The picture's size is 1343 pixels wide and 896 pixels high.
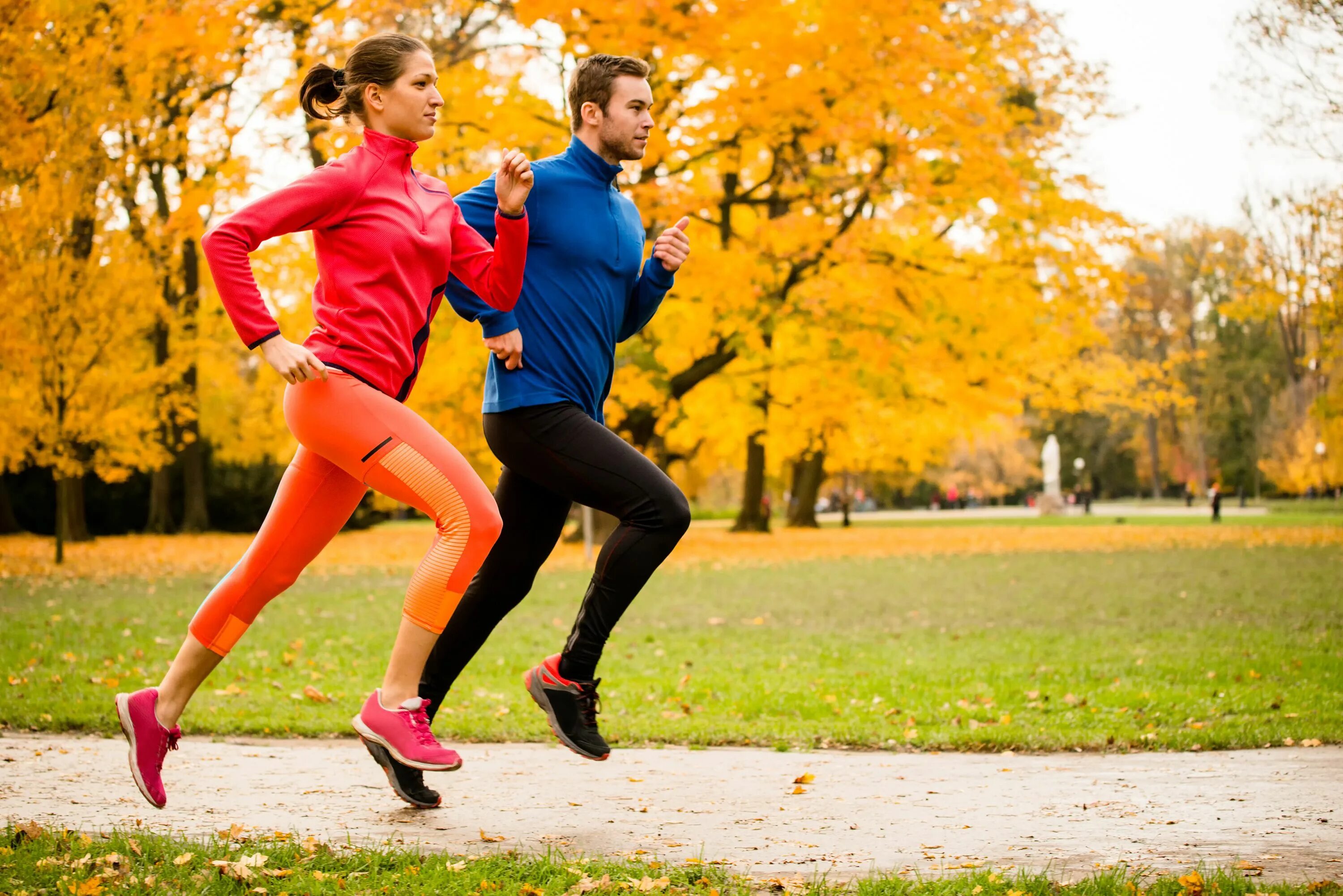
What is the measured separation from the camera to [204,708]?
19.3 ft

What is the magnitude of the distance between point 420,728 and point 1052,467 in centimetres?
4821

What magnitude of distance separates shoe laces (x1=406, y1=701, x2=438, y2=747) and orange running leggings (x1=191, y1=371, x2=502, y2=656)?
249 millimetres

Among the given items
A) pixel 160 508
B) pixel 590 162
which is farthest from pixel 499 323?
pixel 160 508

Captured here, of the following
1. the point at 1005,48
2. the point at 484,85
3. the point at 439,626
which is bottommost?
the point at 439,626

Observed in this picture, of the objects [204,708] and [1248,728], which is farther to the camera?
[204,708]

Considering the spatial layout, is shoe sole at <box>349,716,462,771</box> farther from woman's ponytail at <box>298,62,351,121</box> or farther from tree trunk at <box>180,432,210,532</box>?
tree trunk at <box>180,432,210,532</box>

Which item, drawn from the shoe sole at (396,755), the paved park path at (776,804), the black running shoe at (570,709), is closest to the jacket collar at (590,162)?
the black running shoe at (570,709)

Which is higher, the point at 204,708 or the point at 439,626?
the point at 439,626

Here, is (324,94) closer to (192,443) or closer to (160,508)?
(192,443)

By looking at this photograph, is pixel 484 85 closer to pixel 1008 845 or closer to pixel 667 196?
pixel 667 196

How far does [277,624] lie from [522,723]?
5.24 m

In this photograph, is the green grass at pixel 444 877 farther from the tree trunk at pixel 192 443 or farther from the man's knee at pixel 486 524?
the tree trunk at pixel 192 443

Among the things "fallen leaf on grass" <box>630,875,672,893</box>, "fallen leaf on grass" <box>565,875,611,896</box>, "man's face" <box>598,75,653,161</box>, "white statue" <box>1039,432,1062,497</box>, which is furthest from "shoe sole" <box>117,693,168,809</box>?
"white statue" <box>1039,432,1062,497</box>

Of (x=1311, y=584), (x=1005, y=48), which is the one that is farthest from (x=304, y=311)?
(x=1311, y=584)
